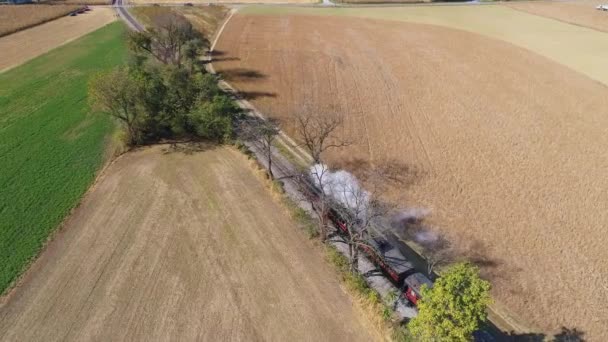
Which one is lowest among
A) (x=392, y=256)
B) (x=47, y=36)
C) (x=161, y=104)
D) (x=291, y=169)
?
(x=392, y=256)

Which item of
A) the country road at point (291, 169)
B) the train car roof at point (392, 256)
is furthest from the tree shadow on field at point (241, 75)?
the train car roof at point (392, 256)

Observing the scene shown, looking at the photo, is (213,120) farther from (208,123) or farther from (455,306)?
(455,306)

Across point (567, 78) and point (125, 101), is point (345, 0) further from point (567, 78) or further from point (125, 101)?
point (125, 101)

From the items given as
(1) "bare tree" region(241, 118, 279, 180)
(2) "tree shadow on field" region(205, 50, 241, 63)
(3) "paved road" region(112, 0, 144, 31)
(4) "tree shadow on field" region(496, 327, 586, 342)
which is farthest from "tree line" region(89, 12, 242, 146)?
(3) "paved road" region(112, 0, 144, 31)

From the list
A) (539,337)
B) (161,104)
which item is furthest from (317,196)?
(161,104)

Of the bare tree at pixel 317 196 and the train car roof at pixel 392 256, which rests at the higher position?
the bare tree at pixel 317 196

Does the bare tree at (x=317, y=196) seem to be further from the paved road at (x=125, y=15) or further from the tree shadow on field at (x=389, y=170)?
the paved road at (x=125, y=15)
